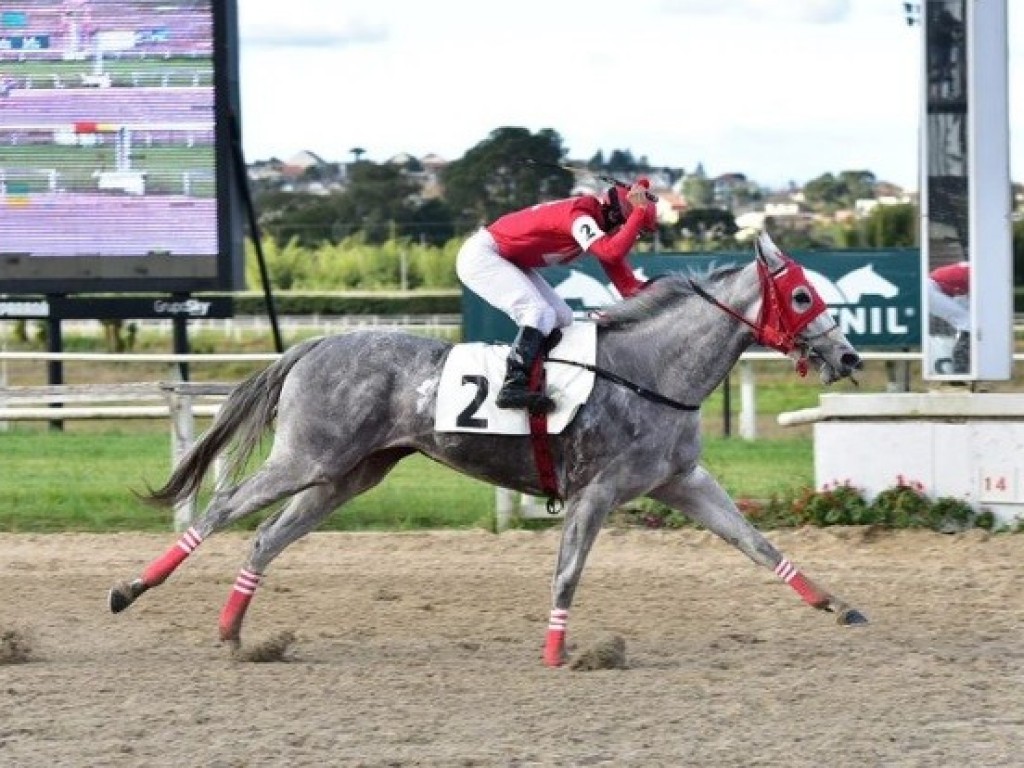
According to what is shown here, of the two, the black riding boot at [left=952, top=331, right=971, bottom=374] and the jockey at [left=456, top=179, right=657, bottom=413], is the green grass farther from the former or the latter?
the jockey at [left=456, top=179, right=657, bottom=413]

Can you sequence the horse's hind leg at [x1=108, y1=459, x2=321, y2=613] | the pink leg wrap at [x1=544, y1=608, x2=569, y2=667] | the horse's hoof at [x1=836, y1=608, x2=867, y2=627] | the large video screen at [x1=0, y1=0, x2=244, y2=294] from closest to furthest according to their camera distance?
the pink leg wrap at [x1=544, y1=608, x2=569, y2=667] < the horse's hind leg at [x1=108, y1=459, x2=321, y2=613] < the horse's hoof at [x1=836, y1=608, x2=867, y2=627] < the large video screen at [x1=0, y1=0, x2=244, y2=294]

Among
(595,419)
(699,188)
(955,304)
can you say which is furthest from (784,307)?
(699,188)

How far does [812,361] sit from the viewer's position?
338 inches

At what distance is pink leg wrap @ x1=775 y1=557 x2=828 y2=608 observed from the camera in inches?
343

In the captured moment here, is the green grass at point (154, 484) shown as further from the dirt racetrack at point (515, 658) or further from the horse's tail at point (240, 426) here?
the horse's tail at point (240, 426)

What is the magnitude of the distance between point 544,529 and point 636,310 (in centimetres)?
400

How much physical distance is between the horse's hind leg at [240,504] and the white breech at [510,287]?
3.57ft

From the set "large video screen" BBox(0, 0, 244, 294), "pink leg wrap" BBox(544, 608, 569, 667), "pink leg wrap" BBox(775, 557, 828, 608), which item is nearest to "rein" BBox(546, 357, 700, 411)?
"pink leg wrap" BBox(775, 557, 828, 608)

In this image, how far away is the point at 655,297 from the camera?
8672mm

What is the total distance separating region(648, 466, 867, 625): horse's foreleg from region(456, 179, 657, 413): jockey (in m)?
0.76

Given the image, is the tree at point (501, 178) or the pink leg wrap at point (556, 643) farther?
the tree at point (501, 178)

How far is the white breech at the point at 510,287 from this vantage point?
852 centimetres

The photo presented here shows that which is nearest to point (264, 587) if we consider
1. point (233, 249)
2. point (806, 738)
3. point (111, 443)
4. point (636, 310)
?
point (636, 310)

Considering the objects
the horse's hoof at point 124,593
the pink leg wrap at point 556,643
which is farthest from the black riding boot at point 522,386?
the horse's hoof at point 124,593
